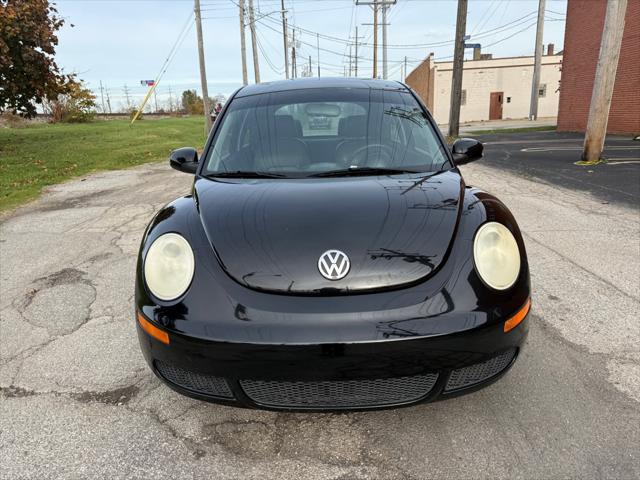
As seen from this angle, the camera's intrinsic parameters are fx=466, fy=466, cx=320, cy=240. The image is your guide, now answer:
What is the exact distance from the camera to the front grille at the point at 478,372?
1827 mm

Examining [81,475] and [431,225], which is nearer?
[81,475]

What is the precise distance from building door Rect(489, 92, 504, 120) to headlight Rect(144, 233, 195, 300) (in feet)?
143

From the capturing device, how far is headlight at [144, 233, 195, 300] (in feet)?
6.27

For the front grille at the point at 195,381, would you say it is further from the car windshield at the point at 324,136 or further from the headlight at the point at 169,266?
the car windshield at the point at 324,136

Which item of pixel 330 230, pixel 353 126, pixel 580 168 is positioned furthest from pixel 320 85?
pixel 580 168

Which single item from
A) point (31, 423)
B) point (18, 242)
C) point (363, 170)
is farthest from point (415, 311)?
point (18, 242)

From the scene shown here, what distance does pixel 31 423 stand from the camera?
2.20 m

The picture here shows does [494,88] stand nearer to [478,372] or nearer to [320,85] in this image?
[320,85]

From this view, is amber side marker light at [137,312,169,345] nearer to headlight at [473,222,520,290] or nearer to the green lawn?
headlight at [473,222,520,290]

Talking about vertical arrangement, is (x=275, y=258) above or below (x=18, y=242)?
above

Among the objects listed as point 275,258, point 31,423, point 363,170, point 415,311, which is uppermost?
point 363,170

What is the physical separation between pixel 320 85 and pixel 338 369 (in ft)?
7.77

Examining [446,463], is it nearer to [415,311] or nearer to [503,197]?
[415,311]

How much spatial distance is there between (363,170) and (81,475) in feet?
6.47
